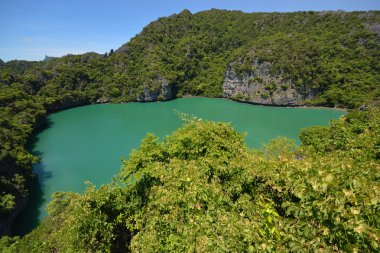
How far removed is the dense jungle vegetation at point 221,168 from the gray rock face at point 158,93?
0.40 meters

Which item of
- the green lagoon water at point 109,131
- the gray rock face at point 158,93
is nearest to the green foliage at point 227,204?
the green lagoon water at point 109,131

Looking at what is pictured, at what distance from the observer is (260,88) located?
63.0m

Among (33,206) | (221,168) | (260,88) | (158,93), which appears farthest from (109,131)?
(260,88)

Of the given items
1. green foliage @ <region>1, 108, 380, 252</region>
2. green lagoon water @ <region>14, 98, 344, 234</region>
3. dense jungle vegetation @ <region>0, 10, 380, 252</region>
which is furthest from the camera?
green lagoon water @ <region>14, 98, 344, 234</region>

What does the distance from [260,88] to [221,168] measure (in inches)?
2337

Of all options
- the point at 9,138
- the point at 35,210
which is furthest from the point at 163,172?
the point at 9,138

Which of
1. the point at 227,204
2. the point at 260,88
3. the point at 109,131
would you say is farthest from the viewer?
the point at 260,88

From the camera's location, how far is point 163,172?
7.41 meters

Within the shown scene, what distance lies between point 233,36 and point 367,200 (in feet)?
330

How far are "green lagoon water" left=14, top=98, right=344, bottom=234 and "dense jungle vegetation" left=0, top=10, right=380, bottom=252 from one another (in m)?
2.73

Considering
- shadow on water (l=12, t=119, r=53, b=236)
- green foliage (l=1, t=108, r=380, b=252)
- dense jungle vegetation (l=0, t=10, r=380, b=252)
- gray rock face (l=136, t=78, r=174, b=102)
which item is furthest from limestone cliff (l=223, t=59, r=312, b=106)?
green foliage (l=1, t=108, r=380, b=252)

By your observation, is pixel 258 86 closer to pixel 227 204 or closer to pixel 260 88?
pixel 260 88

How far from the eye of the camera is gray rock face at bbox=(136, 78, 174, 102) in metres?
67.6

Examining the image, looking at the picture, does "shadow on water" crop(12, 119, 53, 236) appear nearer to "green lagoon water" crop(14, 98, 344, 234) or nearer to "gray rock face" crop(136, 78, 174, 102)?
"green lagoon water" crop(14, 98, 344, 234)
